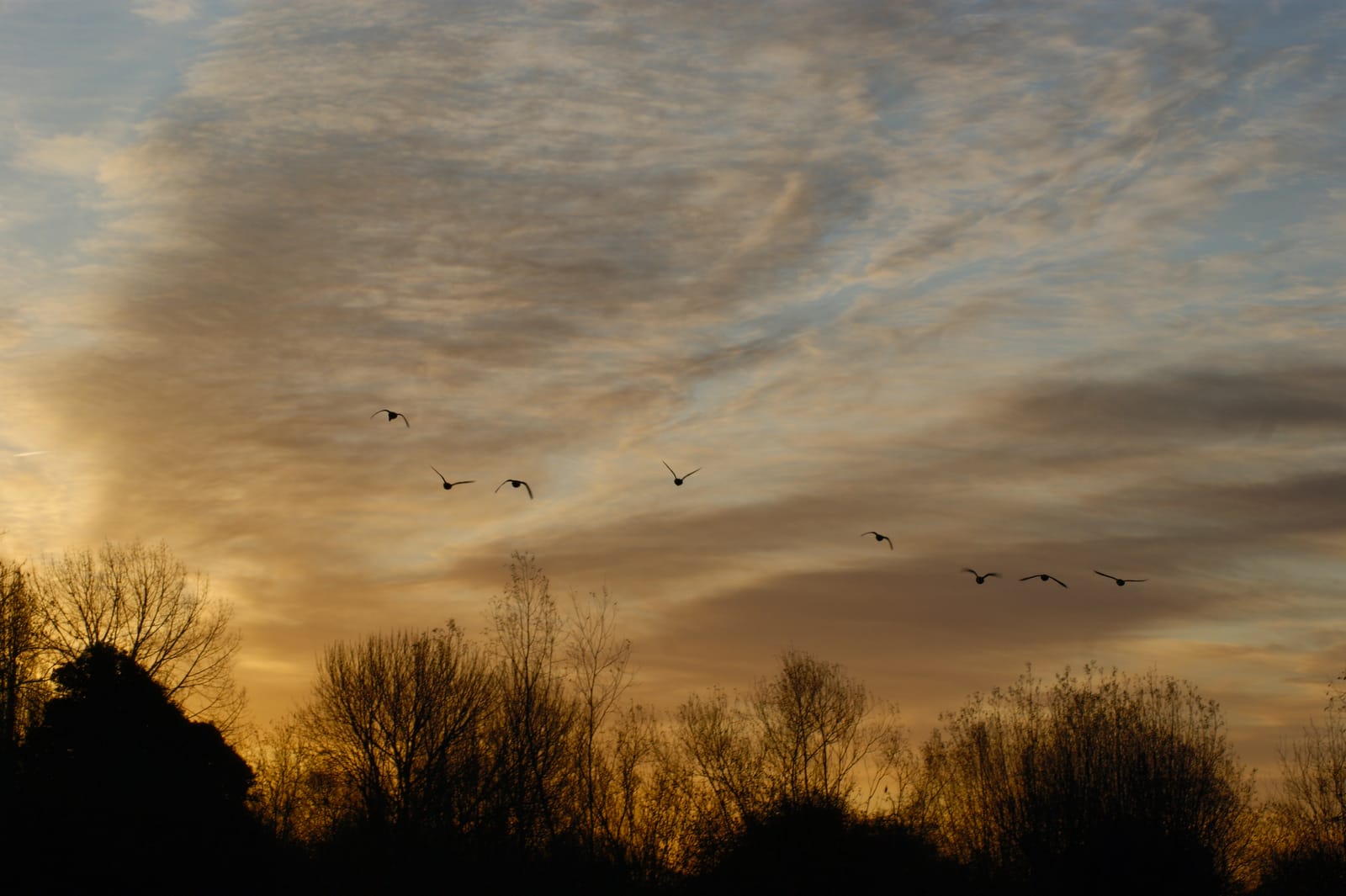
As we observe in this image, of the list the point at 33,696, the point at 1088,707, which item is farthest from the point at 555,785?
the point at 1088,707

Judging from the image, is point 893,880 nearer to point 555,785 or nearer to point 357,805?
point 555,785

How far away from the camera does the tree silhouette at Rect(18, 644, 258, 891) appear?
36.1 meters

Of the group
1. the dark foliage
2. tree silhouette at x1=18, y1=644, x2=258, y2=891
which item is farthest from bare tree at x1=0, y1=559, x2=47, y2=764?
A: the dark foliage

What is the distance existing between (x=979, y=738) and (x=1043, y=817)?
24.4 feet

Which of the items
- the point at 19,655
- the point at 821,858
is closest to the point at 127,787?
the point at 19,655

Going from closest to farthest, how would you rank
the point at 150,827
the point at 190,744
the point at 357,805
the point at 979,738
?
the point at 150,827, the point at 190,744, the point at 357,805, the point at 979,738

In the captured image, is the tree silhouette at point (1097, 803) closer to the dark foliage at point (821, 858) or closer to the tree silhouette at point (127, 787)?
the dark foliage at point (821, 858)

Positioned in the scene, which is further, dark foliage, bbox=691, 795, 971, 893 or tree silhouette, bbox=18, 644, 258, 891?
dark foliage, bbox=691, 795, 971, 893

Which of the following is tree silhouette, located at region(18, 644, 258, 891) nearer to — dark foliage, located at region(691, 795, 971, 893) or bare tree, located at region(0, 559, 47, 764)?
bare tree, located at region(0, 559, 47, 764)

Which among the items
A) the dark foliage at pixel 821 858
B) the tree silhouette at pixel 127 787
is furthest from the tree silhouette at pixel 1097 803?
the tree silhouette at pixel 127 787

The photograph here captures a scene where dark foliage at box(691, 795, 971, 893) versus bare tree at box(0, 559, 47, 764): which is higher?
bare tree at box(0, 559, 47, 764)

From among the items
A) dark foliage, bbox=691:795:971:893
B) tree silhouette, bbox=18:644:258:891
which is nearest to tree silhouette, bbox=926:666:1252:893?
dark foliage, bbox=691:795:971:893

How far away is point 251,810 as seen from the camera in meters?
42.0

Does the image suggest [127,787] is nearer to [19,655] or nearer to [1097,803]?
[19,655]
